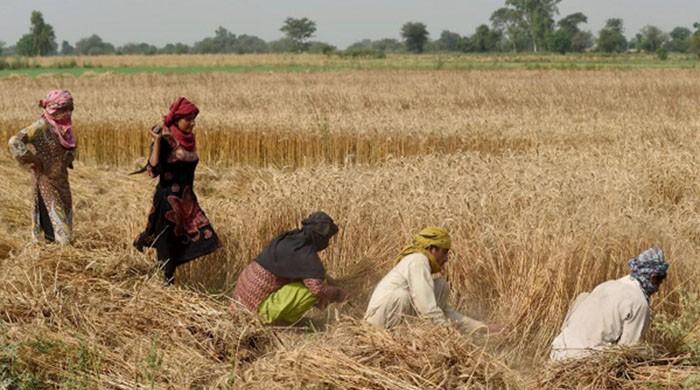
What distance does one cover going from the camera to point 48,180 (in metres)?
6.60

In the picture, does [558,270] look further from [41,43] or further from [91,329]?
[41,43]

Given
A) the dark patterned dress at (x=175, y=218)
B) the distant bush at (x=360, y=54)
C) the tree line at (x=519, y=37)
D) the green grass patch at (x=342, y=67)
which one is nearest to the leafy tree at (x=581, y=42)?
the tree line at (x=519, y=37)

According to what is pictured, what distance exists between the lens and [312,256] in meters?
5.64

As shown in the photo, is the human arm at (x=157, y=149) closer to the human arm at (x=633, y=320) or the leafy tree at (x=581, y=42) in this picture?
the human arm at (x=633, y=320)

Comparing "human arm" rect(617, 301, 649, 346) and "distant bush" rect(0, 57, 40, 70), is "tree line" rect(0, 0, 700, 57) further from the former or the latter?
"human arm" rect(617, 301, 649, 346)

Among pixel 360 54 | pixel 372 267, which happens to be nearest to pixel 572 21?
pixel 360 54

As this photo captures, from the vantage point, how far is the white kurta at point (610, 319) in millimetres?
4578

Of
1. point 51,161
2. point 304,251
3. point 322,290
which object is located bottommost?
point 322,290

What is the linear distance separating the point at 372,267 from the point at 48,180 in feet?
8.07

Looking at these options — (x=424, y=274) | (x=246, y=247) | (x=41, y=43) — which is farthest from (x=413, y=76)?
(x=41, y=43)

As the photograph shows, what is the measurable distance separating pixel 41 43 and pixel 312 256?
85509 mm

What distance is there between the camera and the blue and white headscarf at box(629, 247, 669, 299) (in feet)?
15.3

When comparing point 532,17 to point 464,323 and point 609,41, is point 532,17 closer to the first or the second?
point 609,41

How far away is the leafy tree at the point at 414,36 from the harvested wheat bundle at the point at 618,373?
343ft
